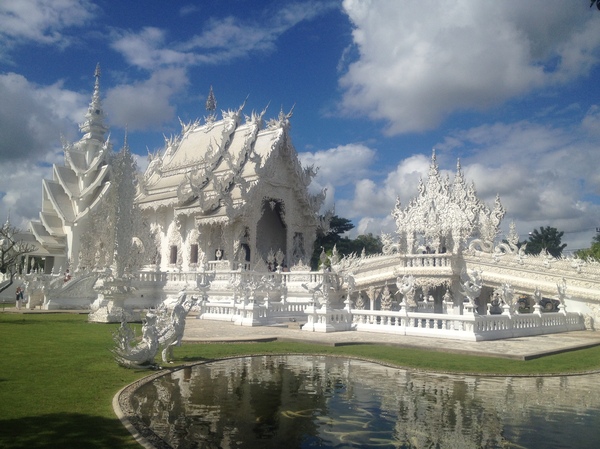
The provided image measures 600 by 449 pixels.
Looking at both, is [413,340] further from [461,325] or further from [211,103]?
[211,103]

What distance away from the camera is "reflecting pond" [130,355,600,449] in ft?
16.5

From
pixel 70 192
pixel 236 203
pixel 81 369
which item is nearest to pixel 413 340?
pixel 81 369

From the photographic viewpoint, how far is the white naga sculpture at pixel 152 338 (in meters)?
7.83

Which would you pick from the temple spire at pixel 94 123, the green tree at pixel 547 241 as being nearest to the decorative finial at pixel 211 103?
the temple spire at pixel 94 123

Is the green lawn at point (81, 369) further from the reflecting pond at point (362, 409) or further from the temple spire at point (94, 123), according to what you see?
the temple spire at point (94, 123)

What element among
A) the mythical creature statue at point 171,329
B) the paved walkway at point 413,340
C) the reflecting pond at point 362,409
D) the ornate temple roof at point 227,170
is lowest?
the reflecting pond at point 362,409

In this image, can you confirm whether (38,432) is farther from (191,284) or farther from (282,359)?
(191,284)

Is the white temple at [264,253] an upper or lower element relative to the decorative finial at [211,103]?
lower

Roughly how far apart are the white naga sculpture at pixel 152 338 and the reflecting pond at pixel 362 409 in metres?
0.56

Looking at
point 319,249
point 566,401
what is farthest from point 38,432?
point 319,249

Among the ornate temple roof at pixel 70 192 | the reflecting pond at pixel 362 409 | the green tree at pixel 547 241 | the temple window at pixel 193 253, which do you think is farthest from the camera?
the green tree at pixel 547 241

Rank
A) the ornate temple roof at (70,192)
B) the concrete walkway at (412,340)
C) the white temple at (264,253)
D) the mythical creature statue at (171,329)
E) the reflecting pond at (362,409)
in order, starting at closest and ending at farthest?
1. the reflecting pond at (362,409)
2. the mythical creature statue at (171,329)
3. the concrete walkway at (412,340)
4. the white temple at (264,253)
5. the ornate temple roof at (70,192)

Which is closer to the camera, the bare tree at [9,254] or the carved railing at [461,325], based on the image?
the carved railing at [461,325]

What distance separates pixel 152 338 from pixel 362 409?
3.63 metres
